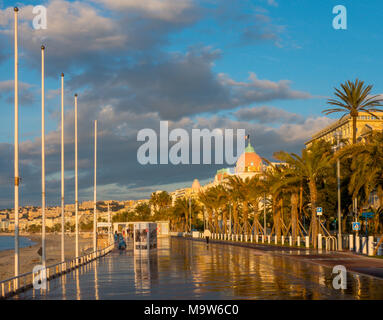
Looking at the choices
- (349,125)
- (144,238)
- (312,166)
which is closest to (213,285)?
(144,238)

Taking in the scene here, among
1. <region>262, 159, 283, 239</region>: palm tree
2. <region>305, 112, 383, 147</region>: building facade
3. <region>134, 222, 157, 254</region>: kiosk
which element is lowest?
<region>134, 222, 157, 254</region>: kiosk

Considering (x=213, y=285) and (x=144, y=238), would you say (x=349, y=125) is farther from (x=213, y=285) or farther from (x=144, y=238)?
(x=213, y=285)

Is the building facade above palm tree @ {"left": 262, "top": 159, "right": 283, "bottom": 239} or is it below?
above

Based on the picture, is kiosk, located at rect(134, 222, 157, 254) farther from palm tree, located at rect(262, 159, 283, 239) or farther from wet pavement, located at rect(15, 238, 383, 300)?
wet pavement, located at rect(15, 238, 383, 300)

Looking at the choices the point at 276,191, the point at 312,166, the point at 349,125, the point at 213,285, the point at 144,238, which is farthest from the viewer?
the point at 349,125

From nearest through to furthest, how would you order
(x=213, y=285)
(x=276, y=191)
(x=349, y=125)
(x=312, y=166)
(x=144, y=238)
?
1. (x=213, y=285)
2. (x=144, y=238)
3. (x=312, y=166)
4. (x=276, y=191)
5. (x=349, y=125)

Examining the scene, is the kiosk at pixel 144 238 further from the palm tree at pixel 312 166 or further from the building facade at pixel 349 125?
the building facade at pixel 349 125

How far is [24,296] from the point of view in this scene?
1827 centimetres

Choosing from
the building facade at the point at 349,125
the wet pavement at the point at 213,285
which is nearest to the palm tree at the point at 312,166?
the wet pavement at the point at 213,285

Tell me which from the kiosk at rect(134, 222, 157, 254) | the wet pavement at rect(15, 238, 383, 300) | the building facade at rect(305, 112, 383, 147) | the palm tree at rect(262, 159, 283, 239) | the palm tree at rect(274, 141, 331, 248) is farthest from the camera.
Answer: the building facade at rect(305, 112, 383, 147)

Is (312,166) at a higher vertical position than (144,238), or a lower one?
higher

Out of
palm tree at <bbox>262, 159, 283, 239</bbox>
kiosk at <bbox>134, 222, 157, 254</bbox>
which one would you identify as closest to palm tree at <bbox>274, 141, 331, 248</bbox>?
palm tree at <bbox>262, 159, 283, 239</bbox>
